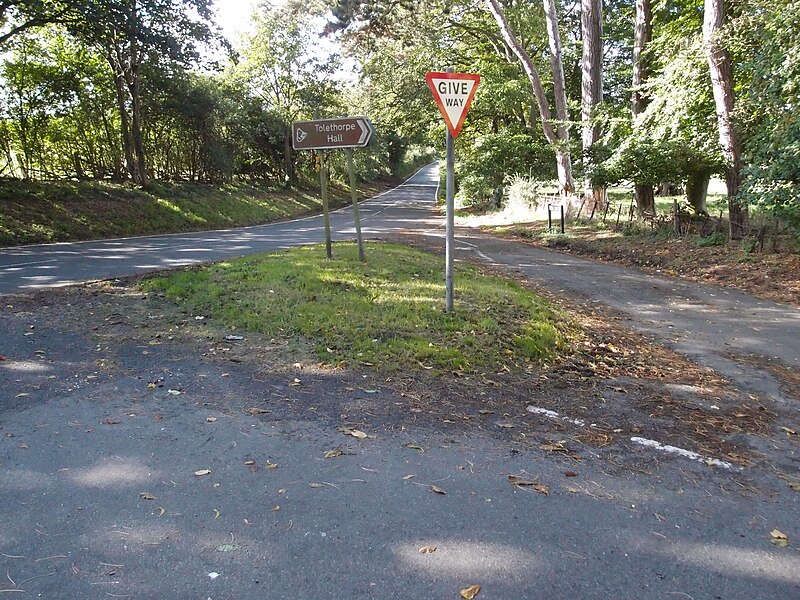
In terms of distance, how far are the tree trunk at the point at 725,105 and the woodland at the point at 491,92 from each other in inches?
1.4

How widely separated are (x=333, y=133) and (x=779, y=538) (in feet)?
25.5

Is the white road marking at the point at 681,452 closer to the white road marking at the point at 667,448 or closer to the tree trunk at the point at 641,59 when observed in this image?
the white road marking at the point at 667,448

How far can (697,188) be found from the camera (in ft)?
51.8

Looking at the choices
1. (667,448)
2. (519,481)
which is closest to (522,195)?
(667,448)

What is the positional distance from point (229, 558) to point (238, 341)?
3368 mm

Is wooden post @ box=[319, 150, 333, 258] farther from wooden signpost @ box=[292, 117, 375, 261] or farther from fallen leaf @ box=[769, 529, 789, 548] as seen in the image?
fallen leaf @ box=[769, 529, 789, 548]

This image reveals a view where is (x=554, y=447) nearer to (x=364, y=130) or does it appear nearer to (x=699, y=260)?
(x=364, y=130)

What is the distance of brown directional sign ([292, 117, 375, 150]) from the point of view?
870 centimetres

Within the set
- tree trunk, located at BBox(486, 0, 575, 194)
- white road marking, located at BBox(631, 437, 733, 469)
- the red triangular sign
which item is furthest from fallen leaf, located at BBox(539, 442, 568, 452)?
tree trunk, located at BBox(486, 0, 575, 194)

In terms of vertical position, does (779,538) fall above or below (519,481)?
below

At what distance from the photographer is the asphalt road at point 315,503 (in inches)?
98.7

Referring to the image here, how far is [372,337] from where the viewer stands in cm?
583

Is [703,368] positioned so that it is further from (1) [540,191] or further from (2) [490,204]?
(2) [490,204]

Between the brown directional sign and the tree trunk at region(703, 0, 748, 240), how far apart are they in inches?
A: 330
